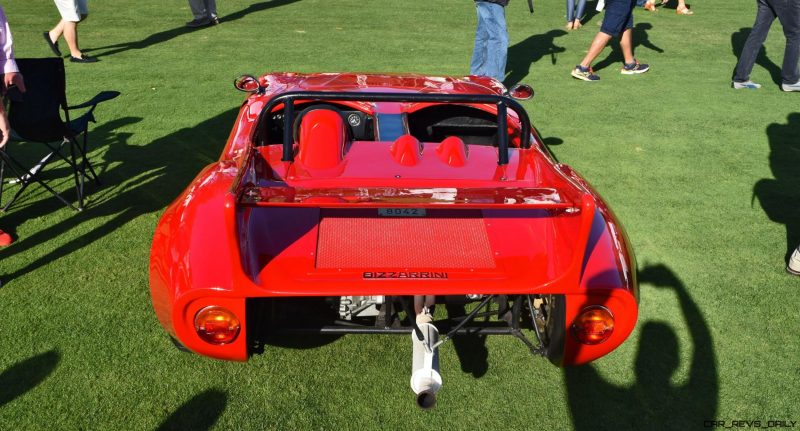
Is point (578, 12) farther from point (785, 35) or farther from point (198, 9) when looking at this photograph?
point (198, 9)

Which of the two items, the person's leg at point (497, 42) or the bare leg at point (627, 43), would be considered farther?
the bare leg at point (627, 43)

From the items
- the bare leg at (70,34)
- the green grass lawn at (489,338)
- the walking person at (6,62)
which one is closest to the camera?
the green grass lawn at (489,338)

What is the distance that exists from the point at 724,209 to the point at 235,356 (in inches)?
147

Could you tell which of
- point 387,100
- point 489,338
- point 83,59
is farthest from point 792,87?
point 83,59

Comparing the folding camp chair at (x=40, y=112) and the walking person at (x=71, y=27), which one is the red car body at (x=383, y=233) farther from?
the walking person at (x=71, y=27)

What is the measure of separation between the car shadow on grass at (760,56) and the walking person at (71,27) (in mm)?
8543

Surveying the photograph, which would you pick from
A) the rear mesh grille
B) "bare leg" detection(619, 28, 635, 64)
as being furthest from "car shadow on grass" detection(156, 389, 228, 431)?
"bare leg" detection(619, 28, 635, 64)

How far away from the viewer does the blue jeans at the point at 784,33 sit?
6.19 metres

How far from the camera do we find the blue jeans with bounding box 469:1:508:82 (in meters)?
6.24

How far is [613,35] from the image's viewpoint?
682 centimetres

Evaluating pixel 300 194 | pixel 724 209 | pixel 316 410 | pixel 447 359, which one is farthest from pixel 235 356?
pixel 724 209

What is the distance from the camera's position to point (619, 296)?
2068 mm

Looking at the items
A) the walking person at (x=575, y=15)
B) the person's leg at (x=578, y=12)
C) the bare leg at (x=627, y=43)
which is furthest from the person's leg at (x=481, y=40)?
the person's leg at (x=578, y=12)

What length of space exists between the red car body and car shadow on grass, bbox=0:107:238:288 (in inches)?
58.4
